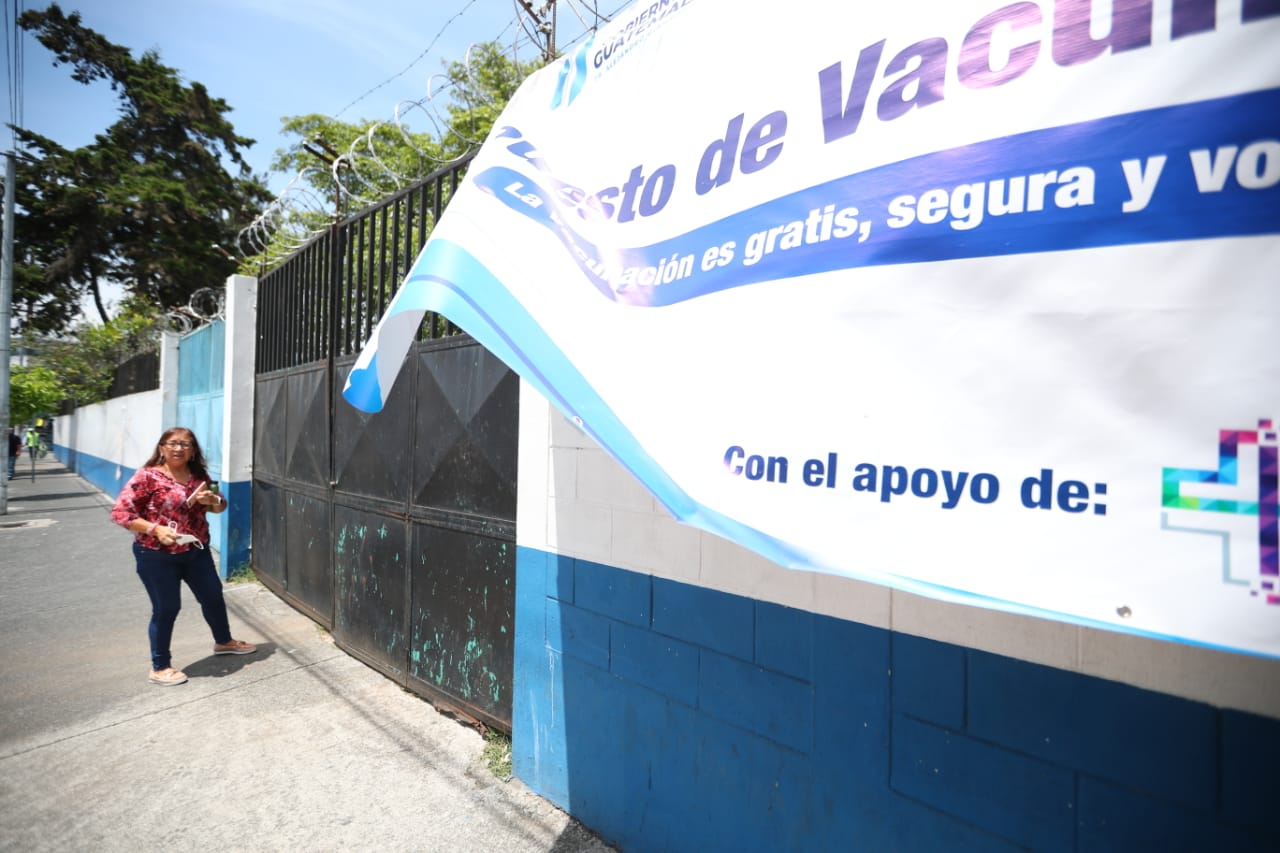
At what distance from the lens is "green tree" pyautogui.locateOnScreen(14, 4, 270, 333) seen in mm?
28859

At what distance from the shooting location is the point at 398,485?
483 centimetres

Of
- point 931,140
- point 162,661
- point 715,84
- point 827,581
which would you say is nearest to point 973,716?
point 827,581

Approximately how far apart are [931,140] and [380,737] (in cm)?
418

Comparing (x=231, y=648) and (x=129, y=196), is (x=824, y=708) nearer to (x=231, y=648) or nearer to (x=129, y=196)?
(x=231, y=648)

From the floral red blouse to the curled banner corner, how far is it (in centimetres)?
344

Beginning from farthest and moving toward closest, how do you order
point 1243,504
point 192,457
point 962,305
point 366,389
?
point 192,457, point 366,389, point 962,305, point 1243,504

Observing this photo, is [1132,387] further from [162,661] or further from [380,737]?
[162,661]

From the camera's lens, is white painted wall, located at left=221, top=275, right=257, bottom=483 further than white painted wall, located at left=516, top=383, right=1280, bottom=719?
Yes

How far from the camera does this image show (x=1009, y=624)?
1.76m

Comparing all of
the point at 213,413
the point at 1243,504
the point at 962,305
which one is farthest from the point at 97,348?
the point at 1243,504

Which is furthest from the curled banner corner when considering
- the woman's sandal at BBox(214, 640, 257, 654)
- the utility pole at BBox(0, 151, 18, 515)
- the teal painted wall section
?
the utility pole at BBox(0, 151, 18, 515)

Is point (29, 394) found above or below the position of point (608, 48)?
below

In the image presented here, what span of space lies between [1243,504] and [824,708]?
1.46m

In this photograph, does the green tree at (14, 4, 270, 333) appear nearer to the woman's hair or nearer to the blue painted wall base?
the woman's hair
